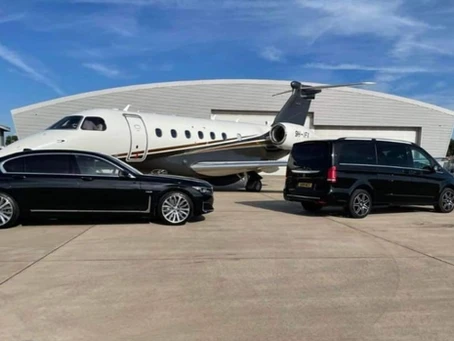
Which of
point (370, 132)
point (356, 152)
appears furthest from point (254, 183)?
point (370, 132)

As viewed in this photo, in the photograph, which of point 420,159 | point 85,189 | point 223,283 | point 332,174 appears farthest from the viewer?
point 420,159

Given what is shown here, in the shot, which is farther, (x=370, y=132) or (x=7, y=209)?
(x=370, y=132)

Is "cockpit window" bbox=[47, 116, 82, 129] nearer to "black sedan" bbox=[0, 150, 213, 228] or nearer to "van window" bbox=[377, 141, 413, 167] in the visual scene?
"black sedan" bbox=[0, 150, 213, 228]

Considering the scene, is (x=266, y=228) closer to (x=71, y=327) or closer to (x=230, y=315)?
(x=230, y=315)

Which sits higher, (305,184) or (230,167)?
(230,167)

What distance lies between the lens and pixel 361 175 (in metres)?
11.1

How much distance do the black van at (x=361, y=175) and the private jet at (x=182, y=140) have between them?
20.3 feet

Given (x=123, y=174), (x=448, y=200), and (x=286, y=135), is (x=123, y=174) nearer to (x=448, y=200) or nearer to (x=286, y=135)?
(x=448, y=200)

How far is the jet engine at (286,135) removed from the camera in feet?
64.5

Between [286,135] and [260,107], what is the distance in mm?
12904

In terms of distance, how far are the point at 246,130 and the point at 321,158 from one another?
9.81 m

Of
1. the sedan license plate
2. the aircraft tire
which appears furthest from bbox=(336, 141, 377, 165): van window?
the aircraft tire

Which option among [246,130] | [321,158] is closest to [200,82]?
[246,130]

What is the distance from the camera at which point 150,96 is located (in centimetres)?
3106
